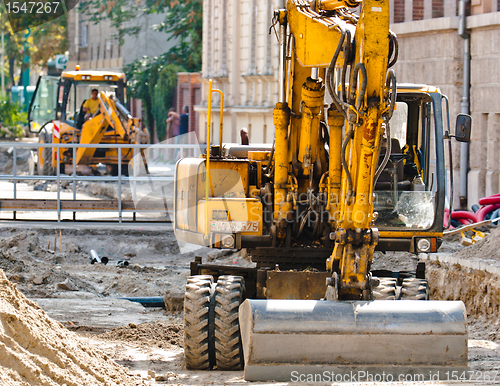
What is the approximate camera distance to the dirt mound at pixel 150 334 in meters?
7.62

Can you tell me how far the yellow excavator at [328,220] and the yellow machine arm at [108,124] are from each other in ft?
33.0

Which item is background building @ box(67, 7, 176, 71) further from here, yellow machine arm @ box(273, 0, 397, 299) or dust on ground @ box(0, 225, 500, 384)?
yellow machine arm @ box(273, 0, 397, 299)

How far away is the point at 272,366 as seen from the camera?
5.47 metres

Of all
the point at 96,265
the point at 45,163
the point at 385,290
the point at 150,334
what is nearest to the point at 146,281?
the point at 96,265

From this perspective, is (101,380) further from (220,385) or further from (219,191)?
(219,191)

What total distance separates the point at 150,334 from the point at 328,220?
2338 millimetres

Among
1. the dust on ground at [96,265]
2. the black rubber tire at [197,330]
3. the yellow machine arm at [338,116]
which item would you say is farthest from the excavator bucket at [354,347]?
the dust on ground at [96,265]

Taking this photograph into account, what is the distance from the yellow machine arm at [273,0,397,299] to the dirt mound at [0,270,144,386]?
190cm

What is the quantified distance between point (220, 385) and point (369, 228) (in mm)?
1697

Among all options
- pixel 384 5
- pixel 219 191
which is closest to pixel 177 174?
pixel 219 191

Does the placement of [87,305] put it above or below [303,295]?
below

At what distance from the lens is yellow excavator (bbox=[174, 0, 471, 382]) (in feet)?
17.9

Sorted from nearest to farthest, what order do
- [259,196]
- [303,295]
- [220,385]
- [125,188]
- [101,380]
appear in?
[101,380], [220,385], [303,295], [259,196], [125,188]

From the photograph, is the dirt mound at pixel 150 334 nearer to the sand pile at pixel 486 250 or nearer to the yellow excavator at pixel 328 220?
the yellow excavator at pixel 328 220
